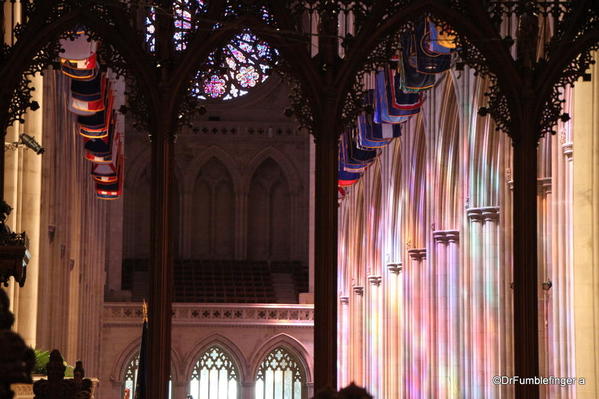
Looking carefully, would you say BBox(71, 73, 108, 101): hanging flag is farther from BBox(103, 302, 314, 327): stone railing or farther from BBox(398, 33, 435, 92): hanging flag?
BBox(103, 302, 314, 327): stone railing

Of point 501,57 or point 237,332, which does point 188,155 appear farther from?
point 501,57

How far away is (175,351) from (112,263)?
3786 mm

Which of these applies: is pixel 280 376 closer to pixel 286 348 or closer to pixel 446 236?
pixel 286 348

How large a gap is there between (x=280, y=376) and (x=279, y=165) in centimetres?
806

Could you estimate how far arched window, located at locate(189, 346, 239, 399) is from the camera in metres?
34.6

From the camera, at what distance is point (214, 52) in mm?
8445

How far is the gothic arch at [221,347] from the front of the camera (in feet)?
111

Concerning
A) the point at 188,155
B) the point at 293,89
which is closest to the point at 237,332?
the point at 188,155

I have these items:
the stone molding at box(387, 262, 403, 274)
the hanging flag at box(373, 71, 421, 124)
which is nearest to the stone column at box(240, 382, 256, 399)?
the stone molding at box(387, 262, 403, 274)

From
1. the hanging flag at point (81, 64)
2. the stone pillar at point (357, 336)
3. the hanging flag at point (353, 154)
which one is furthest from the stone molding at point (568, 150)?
the stone pillar at point (357, 336)

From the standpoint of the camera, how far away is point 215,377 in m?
34.8

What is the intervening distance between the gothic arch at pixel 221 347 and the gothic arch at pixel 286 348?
25cm

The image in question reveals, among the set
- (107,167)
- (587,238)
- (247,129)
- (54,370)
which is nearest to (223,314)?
(247,129)

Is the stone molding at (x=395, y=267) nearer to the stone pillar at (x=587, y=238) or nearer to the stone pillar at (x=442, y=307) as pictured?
the stone pillar at (x=442, y=307)
